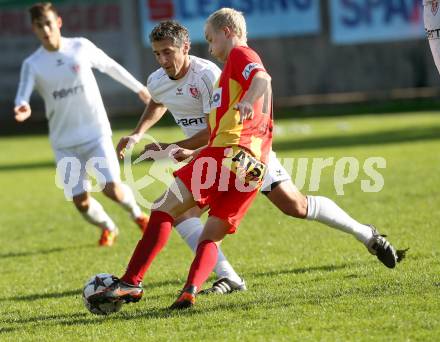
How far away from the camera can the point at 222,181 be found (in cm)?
577

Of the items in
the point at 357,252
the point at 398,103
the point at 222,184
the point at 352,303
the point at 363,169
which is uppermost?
the point at 222,184

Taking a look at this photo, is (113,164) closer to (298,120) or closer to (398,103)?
(298,120)

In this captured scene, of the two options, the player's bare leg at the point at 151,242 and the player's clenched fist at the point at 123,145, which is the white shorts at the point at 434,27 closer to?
the player's bare leg at the point at 151,242

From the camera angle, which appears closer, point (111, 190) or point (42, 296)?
point (42, 296)

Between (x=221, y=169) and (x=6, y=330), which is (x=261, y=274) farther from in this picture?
(x=6, y=330)

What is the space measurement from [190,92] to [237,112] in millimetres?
762

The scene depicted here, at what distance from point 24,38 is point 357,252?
787 inches

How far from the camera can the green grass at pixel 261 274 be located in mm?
5348

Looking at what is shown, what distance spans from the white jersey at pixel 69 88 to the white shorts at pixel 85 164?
72 millimetres

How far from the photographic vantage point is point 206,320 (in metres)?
5.55

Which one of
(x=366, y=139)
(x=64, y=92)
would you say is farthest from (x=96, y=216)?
(x=366, y=139)

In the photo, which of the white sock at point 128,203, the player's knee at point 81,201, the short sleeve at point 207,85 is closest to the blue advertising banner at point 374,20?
the white sock at point 128,203

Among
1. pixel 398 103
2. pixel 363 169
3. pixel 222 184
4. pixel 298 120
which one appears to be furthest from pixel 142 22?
pixel 222 184

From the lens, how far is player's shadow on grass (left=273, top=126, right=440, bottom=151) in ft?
57.6
